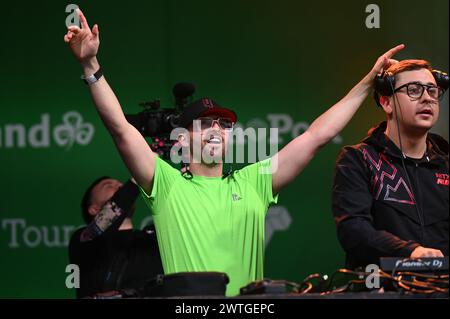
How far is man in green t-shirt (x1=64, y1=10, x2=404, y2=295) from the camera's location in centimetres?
380

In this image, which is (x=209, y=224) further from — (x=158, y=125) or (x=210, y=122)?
(x=158, y=125)

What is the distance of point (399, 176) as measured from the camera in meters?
3.98

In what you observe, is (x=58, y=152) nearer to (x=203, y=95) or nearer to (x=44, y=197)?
(x=44, y=197)

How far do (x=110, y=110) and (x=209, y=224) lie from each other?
57cm

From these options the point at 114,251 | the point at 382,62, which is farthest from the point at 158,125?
the point at 382,62

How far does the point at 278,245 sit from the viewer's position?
5.75 meters

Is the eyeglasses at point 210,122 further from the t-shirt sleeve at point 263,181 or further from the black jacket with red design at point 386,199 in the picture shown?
the black jacket with red design at point 386,199

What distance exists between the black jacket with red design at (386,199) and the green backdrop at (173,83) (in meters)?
1.72

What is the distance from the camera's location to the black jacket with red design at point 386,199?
12.5ft

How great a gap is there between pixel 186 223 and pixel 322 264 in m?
2.01

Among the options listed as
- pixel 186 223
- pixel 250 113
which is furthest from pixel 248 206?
pixel 250 113

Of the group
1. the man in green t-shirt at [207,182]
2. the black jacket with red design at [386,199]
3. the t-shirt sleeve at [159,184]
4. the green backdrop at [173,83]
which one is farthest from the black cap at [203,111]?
the green backdrop at [173,83]

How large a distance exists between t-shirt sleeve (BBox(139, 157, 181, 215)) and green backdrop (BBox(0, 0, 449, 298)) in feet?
5.67

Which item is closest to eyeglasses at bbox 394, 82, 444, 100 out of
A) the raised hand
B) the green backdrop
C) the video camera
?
the raised hand
